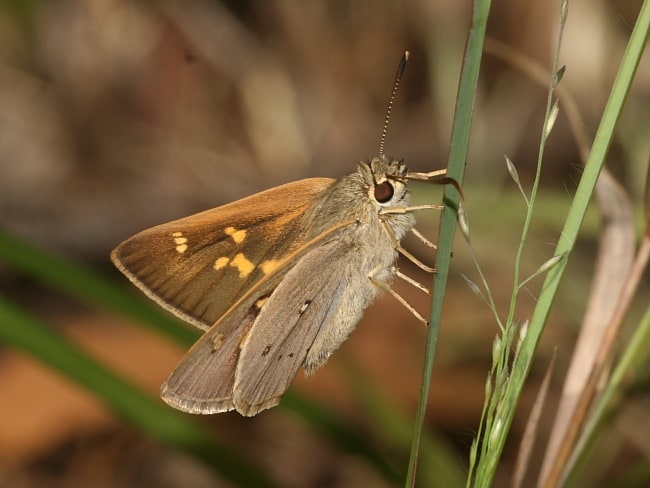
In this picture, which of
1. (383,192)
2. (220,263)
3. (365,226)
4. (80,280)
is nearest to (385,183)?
(383,192)

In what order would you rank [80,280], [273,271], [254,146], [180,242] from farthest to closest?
[254,146], [80,280], [180,242], [273,271]

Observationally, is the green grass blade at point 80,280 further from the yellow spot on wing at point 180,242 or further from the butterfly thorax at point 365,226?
the butterfly thorax at point 365,226

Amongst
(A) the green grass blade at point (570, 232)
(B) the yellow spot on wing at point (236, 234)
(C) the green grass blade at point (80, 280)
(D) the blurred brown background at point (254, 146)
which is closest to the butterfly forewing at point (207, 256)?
(B) the yellow spot on wing at point (236, 234)

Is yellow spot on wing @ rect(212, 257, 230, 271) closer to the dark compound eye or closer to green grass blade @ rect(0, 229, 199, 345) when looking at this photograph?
green grass blade @ rect(0, 229, 199, 345)

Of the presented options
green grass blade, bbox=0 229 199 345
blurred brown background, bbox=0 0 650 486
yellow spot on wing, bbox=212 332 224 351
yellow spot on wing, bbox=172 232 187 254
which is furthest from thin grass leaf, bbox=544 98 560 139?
blurred brown background, bbox=0 0 650 486

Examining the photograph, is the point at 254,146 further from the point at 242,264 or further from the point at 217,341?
the point at 217,341

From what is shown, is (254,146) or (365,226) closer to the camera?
(365,226)
